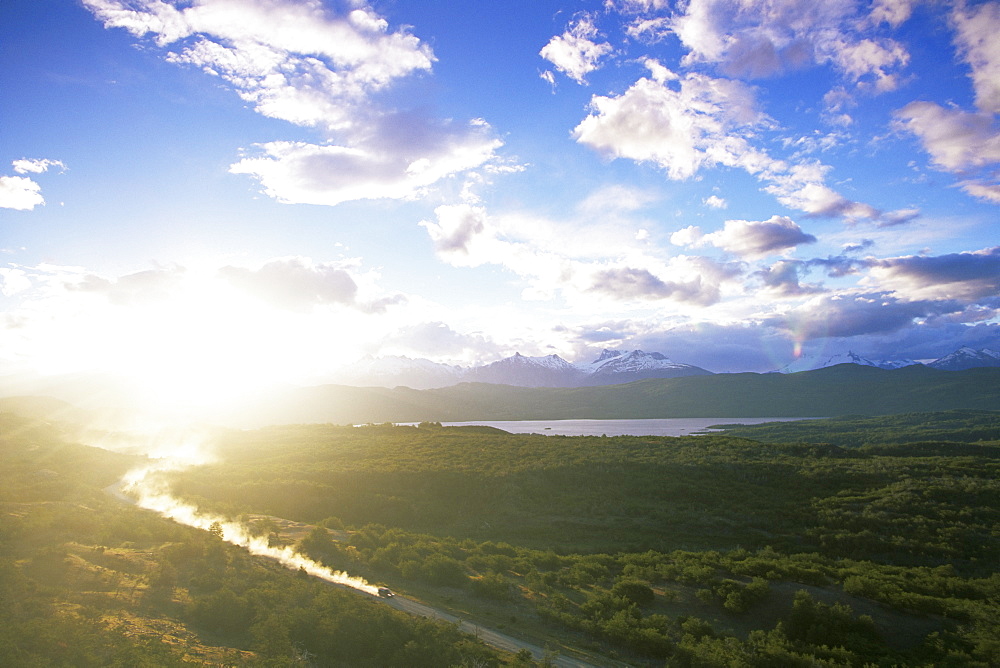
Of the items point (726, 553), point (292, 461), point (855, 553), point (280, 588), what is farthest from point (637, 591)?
point (292, 461)

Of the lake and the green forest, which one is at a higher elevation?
the green forest

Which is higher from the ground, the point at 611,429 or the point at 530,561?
the point at 530,561

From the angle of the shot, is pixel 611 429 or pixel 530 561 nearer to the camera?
pixel 530 561

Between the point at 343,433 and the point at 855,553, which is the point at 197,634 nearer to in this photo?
the point at 855,553

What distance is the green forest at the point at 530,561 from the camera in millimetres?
14031

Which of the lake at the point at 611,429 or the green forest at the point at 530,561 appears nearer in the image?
the green forest at the point at 530,561

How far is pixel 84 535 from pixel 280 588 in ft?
33.3

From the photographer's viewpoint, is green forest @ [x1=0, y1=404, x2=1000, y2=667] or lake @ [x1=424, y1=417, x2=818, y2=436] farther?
lake @ [x1=424, y1=417, x2=818, y2=436]

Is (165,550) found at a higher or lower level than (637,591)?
higher

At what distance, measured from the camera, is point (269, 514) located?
34.6 meters

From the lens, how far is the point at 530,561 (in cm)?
2477

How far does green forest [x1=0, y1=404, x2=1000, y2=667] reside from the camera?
1403cm

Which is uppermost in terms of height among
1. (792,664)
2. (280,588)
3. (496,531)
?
(280,588)

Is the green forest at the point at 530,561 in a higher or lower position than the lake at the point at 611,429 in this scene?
higher
